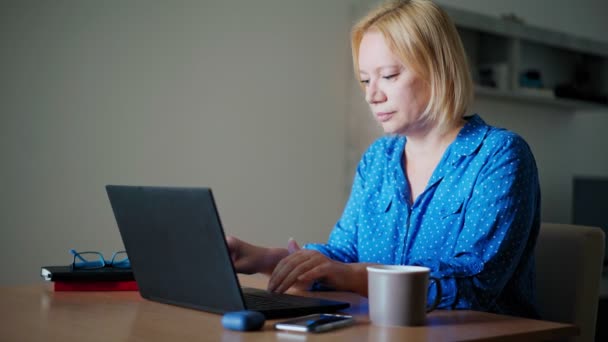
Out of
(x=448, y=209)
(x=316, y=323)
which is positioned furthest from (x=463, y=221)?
(x=316, y=323)

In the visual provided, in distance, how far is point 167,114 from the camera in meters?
2.96

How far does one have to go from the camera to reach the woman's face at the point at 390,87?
1569 millimetres

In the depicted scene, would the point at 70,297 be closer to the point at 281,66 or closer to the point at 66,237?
the point at 66,237

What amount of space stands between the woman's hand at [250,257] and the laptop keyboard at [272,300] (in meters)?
0.18

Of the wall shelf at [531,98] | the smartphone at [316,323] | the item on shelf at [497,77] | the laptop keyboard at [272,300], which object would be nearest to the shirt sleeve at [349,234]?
the laptop keyboard at [272,300]

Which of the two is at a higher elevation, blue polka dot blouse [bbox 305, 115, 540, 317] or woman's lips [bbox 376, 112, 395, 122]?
Result: woman's lips [bbox 376, 112, 395, 122]

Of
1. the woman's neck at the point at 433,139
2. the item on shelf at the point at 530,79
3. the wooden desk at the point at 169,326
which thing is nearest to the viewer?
the wooden desk at the point at 169,326

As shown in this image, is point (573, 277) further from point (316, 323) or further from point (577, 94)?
point (577, 94)

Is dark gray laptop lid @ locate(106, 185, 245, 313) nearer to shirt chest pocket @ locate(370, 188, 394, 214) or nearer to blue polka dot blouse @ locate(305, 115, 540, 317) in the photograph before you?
blue polka dot blouse @ locate(305, 115, 540, 317)

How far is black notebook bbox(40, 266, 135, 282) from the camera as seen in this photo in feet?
4.58

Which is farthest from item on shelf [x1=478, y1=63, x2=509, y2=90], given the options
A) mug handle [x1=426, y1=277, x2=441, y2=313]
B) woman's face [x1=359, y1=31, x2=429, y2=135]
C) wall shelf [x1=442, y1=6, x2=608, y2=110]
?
mug handle [x1=426, y1=277, x2=441, y2=313]

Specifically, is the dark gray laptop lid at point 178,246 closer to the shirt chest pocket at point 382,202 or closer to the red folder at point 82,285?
the red folder at point 82,285

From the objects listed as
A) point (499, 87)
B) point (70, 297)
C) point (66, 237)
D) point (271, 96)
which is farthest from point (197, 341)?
point (499, 87)

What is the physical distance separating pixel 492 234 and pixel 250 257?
483 mm
